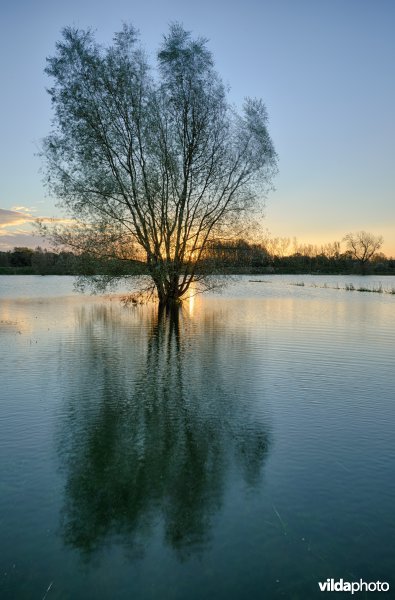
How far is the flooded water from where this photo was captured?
4.36 metres

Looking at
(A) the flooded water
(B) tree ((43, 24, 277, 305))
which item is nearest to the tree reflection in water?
(A) the flooded water

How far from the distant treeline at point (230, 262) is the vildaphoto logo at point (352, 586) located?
2441 centimetres

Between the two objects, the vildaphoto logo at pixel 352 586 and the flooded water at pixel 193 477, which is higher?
the flooded water at pixel 193 477

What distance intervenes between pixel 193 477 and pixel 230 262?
25.5 metres

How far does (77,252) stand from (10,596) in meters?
25.4

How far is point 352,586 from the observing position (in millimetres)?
4199

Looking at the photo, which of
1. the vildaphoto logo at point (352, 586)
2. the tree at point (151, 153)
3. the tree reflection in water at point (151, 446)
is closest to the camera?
the vildaphoto logo at point (352, 586)

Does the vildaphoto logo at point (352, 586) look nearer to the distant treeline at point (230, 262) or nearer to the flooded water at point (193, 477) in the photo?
the flooded water at point (193, 477)

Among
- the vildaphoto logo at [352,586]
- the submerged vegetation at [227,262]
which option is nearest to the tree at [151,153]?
the submerged vegetation at [227,262]

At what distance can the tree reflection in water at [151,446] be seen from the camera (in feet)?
16.7

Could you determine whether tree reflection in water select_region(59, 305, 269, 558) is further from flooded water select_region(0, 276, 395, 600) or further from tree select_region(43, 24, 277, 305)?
tree select_region(43, 24, 277, 305)

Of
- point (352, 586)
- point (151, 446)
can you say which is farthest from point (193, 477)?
point (352, 586)

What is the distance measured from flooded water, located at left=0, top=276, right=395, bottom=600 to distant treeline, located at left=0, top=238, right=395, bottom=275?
576 inches

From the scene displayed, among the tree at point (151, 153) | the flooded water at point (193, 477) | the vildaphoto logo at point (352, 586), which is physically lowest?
the vildaphoto logo at point (352, 586)
